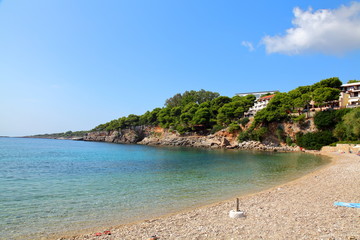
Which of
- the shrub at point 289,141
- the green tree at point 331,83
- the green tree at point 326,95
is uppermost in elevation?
the green tree at point 331,83

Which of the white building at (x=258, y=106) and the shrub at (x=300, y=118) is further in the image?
the white building at (x=258, y=106)

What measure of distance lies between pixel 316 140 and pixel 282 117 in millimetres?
12161

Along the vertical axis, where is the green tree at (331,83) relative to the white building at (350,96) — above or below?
above

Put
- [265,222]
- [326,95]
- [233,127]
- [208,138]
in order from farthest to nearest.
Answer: [208,138] → [233,127] → [326,95] → [265,222]

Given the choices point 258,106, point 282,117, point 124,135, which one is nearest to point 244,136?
point 282,117

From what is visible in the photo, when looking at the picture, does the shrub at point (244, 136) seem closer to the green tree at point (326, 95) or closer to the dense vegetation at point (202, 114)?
the dense vegetation at point (202, 114)

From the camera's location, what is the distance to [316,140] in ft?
172

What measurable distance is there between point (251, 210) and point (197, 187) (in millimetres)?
6483

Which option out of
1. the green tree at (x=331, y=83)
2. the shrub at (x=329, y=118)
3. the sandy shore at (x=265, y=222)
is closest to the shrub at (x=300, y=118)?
the shrub at (x=329, y=118)

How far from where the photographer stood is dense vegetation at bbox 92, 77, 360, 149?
50875 mm

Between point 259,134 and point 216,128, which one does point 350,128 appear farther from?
point 216,128

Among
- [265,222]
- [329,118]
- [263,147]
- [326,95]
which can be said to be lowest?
[263,147]

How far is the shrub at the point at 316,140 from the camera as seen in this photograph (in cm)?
5099

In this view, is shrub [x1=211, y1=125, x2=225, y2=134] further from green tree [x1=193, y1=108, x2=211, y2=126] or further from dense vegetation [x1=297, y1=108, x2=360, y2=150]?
dense vegetation [x1=297, y1=108, x2=360, y2=150]
